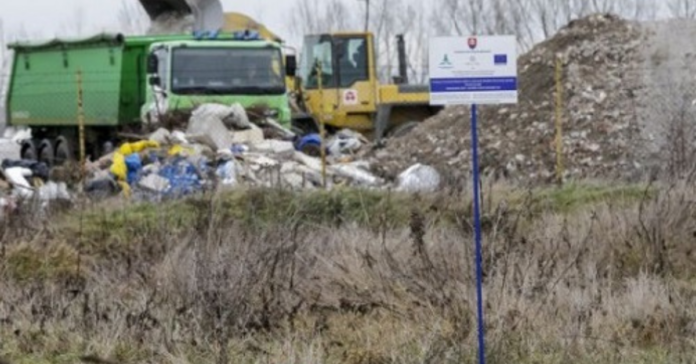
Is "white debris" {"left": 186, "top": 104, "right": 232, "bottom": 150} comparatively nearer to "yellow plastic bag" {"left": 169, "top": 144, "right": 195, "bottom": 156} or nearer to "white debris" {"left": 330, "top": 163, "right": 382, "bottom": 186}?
"yellow plastic bag" {"left": 169, "top": 144, "right": 195, "bottom": 156}

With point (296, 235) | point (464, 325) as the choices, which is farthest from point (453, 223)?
point (464, 325)

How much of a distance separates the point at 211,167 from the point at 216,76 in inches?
233

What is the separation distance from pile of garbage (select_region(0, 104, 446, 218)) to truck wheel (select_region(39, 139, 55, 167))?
10.3ft

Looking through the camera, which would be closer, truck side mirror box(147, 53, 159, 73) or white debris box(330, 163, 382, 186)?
white debris box(330, 163, 382, 186)

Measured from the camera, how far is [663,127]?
21.9 meters

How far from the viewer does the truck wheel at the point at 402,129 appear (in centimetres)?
2912

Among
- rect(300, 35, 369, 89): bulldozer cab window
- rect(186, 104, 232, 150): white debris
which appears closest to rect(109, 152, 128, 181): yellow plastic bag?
rect(186, 104, 232, 150): white debris

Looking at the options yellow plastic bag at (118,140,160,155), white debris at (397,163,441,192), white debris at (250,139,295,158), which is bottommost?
white debris at (397,163,441,192)

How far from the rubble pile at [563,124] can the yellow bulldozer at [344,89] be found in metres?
3.47

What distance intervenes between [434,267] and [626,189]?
5.66m

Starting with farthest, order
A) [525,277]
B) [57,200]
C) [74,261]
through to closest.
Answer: [57,200] → [74,261] → [525,277]

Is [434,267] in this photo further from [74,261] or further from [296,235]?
[74,261]

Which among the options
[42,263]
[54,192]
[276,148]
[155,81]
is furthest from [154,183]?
[155,81]

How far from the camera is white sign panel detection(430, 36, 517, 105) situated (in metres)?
8.95
